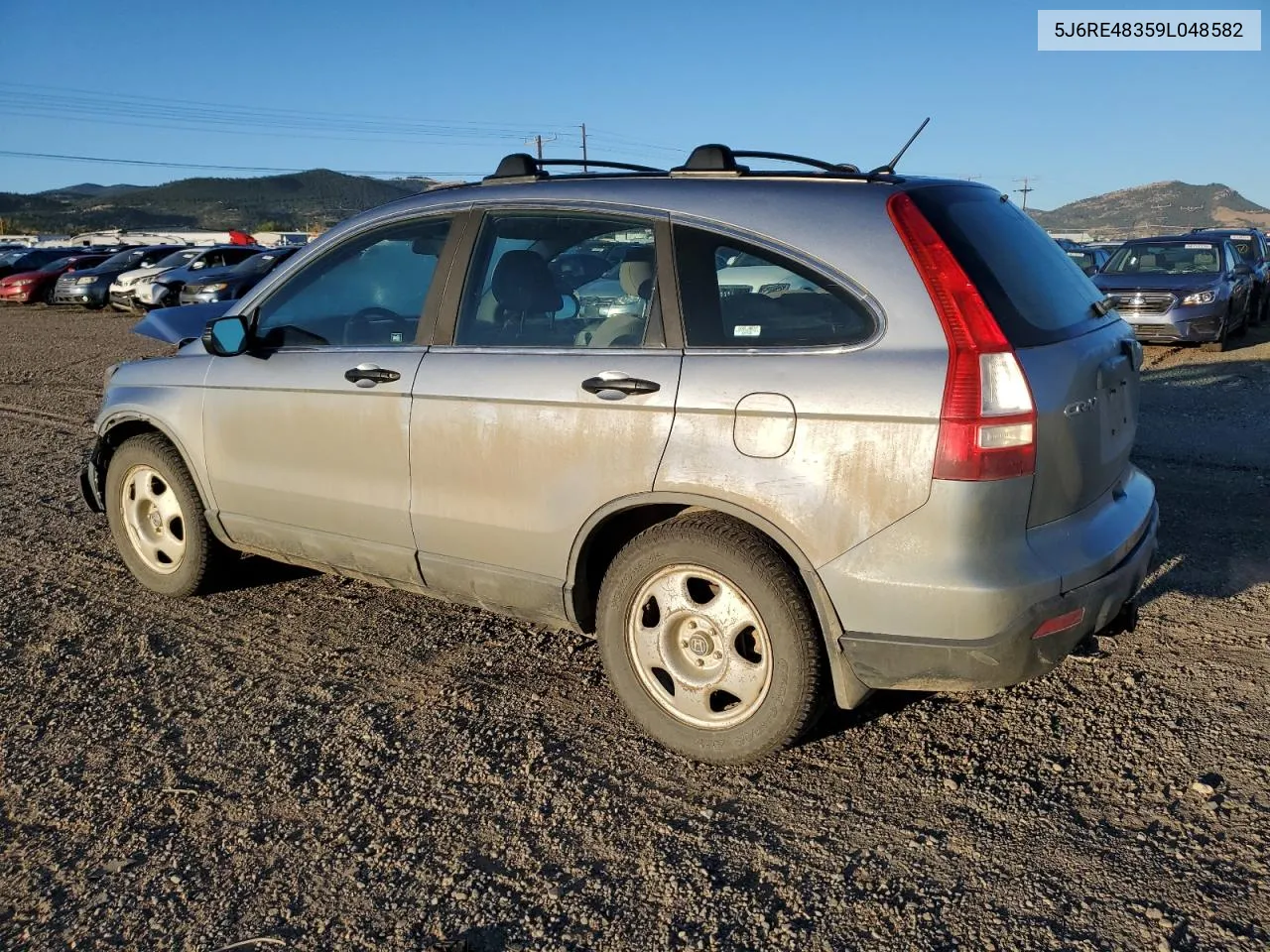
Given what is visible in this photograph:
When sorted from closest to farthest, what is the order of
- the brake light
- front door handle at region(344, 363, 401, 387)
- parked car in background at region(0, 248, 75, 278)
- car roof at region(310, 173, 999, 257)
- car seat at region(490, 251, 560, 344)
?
the brake light → car roof at region(310, 173, 999, 257) → car seat at region(490, 251, 560, 344) → front door handle at region(344, 363, 401, 387) → parked car in background at region(0, 248, 75, 278)

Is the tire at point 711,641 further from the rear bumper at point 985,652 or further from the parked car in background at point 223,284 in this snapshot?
the parked car in background at point 223,284

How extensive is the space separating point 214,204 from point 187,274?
419 feet

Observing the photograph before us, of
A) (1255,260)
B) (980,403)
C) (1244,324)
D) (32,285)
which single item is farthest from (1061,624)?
(32,285)

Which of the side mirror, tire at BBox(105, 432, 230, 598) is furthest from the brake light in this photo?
tire at BBox(105, 432, 230, 598)

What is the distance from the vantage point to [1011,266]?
3.11 metres

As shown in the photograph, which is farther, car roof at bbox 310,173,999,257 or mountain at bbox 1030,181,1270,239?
mountain at bbox 1030,181,1270,239

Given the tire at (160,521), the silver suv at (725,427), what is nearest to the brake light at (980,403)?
the silver suv at (725,427)

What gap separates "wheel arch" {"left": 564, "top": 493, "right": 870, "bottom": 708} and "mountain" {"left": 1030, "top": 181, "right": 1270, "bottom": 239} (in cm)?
14316

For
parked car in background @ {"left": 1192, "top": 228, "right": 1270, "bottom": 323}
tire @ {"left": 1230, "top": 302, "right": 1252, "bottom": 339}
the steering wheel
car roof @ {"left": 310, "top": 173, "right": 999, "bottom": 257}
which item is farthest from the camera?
parked car in background @ {"left": 1192, "top": 228, "right": 1270, "bottom": 323}

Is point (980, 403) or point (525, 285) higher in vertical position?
point (525, 285)

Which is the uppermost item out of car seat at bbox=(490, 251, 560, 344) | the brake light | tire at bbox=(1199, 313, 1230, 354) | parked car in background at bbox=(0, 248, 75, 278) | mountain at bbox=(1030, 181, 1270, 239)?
mountain at bbox=(1030, 181, 1270, 239)

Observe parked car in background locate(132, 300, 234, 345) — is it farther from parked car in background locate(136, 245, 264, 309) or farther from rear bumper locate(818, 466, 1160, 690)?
parked car in background locate(136, 245, 264, 309)

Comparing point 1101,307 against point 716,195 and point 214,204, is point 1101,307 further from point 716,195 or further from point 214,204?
point 214,204

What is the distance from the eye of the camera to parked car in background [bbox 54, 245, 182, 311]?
28.1 meters
